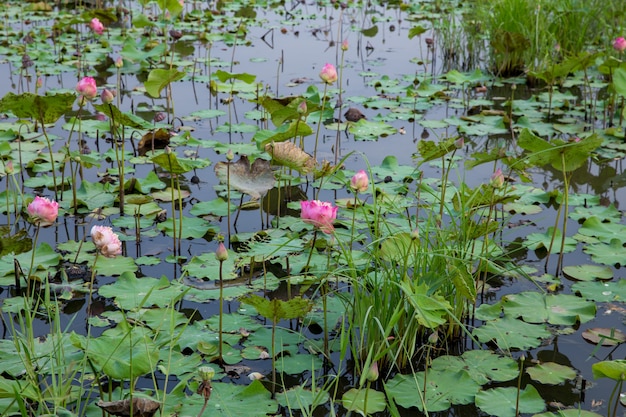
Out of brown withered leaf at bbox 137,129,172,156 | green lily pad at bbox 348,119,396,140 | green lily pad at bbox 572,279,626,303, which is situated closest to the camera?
green lily pad at bbox 572,279,626,303

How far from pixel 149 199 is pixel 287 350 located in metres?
0.99

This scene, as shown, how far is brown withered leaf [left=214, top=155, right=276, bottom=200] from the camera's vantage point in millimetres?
2693

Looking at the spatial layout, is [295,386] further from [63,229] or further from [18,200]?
[18,200]

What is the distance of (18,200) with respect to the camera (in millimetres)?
2932

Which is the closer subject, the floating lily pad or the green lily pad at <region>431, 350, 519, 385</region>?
the green lily pad at <region>431, 350, 519, 385</region>

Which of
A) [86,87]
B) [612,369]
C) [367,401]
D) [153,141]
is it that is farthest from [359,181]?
[153,141]

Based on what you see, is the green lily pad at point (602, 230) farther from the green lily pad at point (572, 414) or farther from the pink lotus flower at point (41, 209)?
the pink lotus flower at point (41, 209)

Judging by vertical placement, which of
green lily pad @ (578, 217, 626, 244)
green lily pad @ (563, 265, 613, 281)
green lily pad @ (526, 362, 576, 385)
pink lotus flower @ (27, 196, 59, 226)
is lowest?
green lily pad @ (526, 362, 576, 385)

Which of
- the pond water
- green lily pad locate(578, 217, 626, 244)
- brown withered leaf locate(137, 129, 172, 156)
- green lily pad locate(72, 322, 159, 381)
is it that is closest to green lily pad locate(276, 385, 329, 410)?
the pond water

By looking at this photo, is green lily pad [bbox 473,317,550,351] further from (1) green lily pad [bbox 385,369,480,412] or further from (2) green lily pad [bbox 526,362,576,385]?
(1) green lily pad [bbox 385,369,480,412]

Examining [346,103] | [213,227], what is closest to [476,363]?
[213,227]

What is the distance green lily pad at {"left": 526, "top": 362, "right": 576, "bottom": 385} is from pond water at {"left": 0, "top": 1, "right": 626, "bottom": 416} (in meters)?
0.02

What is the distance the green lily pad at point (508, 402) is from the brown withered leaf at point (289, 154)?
119 centimetres

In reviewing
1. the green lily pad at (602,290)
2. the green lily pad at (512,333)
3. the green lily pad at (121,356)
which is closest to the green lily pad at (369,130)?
the green lily pad at (602,290)
